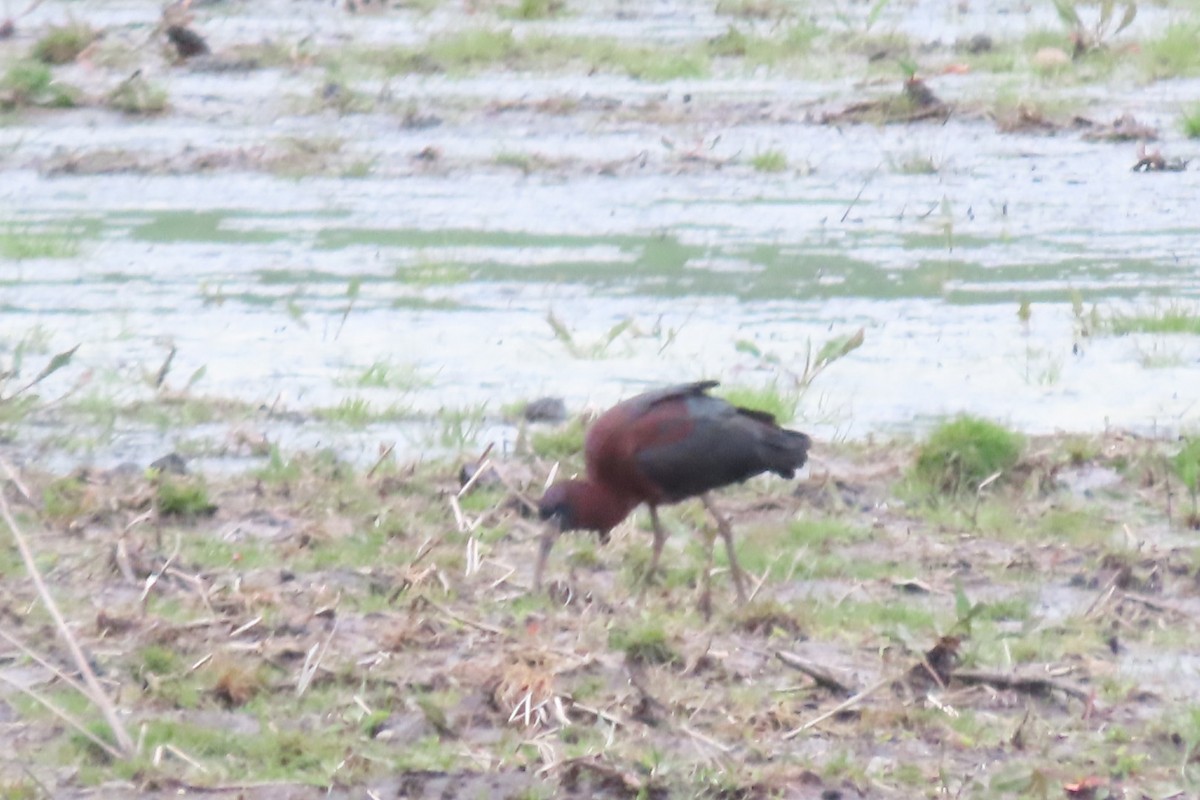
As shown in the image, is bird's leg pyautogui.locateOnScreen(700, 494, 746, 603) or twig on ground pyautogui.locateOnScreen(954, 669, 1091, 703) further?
bird's leg pyautogui.locateOnScreen(700, 494, 746, 603)

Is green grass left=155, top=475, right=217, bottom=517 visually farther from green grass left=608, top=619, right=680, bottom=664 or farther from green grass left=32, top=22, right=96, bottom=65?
green grass left=32, top=22, right=96, bottom=65

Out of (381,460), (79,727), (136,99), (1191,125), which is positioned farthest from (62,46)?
(79,727)

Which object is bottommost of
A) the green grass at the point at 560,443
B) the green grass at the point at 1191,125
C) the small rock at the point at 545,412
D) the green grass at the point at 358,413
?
the green grass at the point at 1191,125

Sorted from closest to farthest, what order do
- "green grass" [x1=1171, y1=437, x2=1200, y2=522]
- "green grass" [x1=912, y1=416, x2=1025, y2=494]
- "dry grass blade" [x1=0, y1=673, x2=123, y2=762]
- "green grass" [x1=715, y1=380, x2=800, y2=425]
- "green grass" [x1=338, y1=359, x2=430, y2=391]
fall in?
1. "dry grass blade" [x1=0, y1=673, x2=123, y2=762]
2. "green grass" [x1=1171, y1=437, x2=1200, y2=522]
3. "green grass" [x1=912, y1=416, x2=1025, y2=494]
4. "green grass" [x1=715, y1=380, x2=800, y2=425]
5. "green grass" [x1=338, y1=359, x2=430, y2=391]

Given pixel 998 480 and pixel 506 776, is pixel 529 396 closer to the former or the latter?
pixel 998 480

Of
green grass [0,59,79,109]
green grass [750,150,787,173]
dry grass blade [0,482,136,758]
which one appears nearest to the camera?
dry grass blade [0,482,136,758]

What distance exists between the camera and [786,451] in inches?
230

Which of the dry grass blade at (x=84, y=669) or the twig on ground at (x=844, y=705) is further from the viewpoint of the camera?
the twig on ground at (x=844, y=705)

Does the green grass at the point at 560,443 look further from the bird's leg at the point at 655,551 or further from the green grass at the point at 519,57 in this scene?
the green grass at the point at 519,57

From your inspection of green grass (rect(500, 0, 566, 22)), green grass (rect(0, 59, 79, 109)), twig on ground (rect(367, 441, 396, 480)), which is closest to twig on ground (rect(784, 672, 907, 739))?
twig on ground (rect(367, 441, 396, 480))

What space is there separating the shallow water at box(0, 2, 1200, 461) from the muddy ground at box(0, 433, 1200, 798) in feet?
2.66

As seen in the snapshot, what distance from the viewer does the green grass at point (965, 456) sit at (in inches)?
254

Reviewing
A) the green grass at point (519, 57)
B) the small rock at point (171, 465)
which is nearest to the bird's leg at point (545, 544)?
the small rock at point (171, 465)

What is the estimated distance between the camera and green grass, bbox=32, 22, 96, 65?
15211mm
